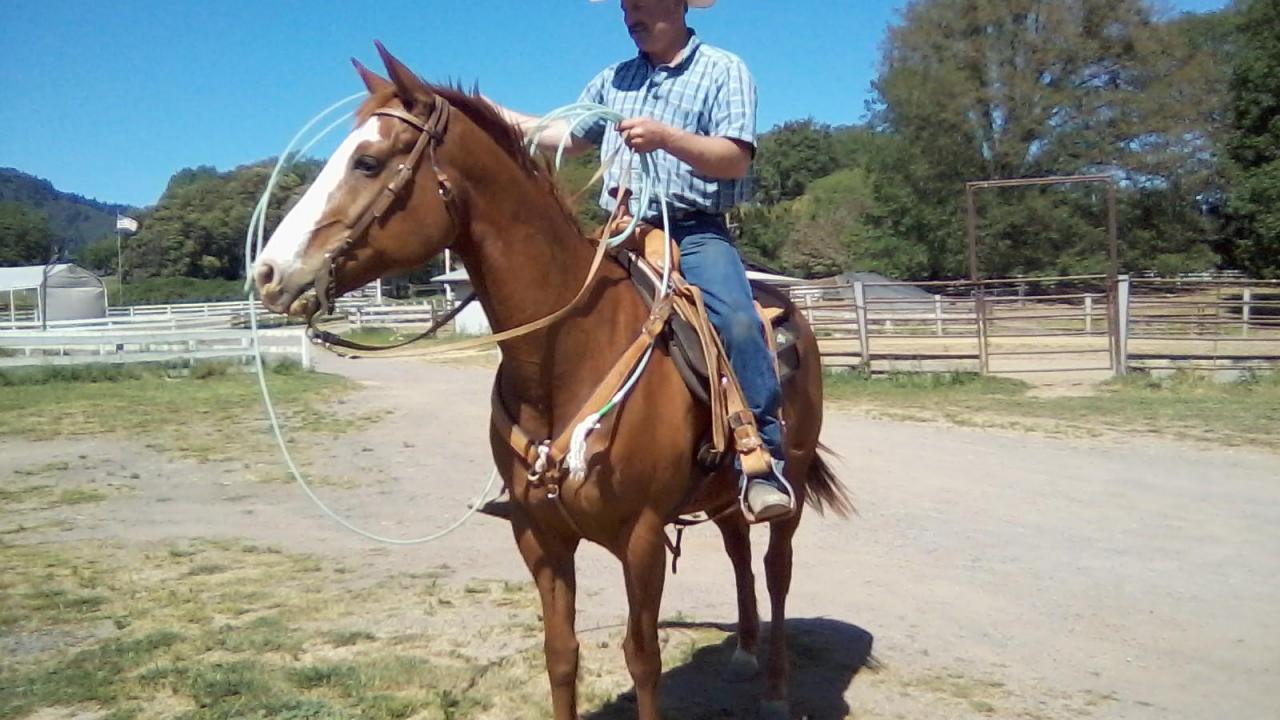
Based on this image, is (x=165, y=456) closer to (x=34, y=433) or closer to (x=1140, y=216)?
(x=34, y=433)

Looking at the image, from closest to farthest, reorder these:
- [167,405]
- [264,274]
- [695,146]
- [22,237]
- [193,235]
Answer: [264,274] → [695,146] → [167,405] → [193,235] → [22,237]

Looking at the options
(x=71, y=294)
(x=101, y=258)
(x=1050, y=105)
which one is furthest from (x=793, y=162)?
(x=101, y=258)

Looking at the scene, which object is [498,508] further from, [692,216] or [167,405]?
[167,405]

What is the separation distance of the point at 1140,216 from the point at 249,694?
40480 mm

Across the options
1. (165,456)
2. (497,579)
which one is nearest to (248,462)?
(165,456)

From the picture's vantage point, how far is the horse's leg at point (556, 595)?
3205 millimetres

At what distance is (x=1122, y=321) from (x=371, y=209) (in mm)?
15712

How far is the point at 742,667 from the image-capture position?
174 inches

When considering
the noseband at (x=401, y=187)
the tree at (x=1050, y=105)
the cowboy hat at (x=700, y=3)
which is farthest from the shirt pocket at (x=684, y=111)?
the tree at (x=1050, y=105)

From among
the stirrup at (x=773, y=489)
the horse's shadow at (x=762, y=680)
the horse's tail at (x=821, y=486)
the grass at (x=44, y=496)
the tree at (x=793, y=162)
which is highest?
the tree at (x=793, y=162)

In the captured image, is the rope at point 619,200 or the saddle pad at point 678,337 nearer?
the rope at point 619,200

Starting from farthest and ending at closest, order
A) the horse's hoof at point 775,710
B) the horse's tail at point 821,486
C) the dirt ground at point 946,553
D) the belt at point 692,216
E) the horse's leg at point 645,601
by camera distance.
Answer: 1. the horse's tail at point 821,486
2. the dirt ground at point 946,553
3. the horse's hoof at point 775,710
4. the belt at point 692,216
5. the horse's leg at point 645,601

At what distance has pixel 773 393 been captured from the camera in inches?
136

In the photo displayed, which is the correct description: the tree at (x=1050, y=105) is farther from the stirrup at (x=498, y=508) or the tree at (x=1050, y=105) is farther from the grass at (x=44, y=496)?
the stirrup at (x=498, y=508)
